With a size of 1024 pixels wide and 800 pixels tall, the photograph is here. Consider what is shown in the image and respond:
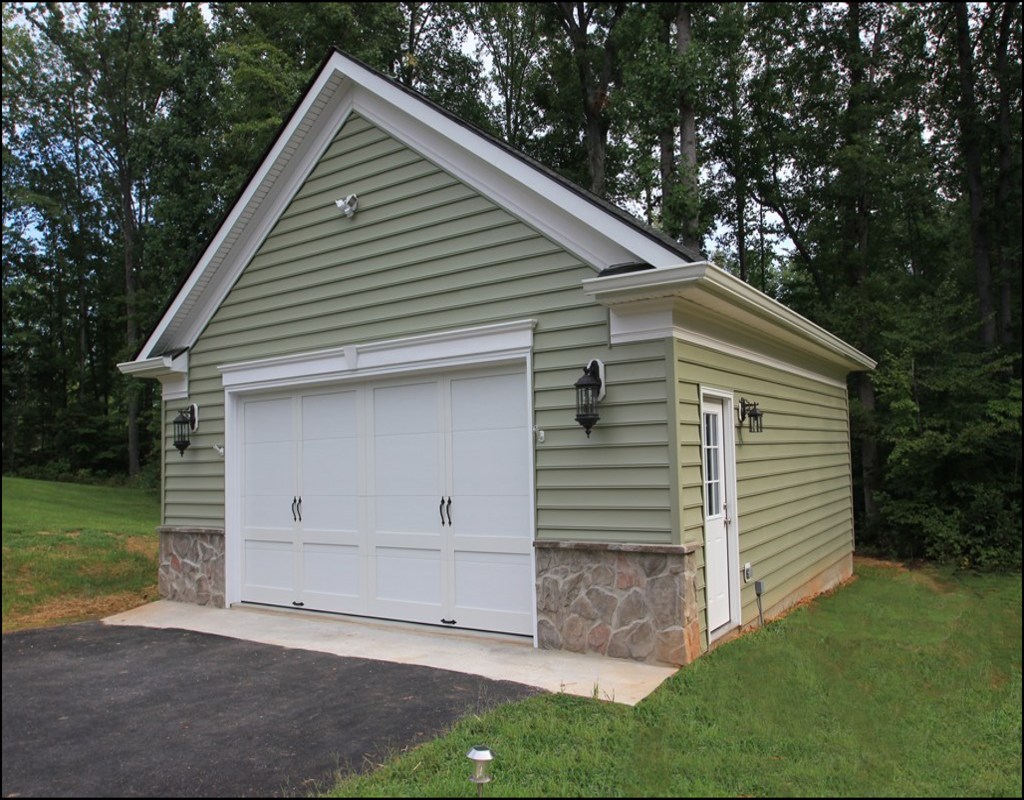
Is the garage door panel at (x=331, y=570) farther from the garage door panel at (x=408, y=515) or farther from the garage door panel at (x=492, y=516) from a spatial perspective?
the garage door panel at (x=492, y=516)

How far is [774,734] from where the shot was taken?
392 cm

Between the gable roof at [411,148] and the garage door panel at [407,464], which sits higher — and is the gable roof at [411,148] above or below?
above

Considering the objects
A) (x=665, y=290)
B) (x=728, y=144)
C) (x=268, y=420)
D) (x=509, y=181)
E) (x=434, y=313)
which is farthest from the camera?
(x=728, y=144)

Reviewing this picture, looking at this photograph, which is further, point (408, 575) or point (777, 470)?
point (777, 470)

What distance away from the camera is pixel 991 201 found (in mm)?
14305

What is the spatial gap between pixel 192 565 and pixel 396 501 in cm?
290

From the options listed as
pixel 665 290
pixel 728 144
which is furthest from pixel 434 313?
pixel 728 144

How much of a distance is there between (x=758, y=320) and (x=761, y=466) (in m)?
1.44

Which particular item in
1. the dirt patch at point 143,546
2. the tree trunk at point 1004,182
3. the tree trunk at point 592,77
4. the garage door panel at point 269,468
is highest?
the tree trunk at point 592,77

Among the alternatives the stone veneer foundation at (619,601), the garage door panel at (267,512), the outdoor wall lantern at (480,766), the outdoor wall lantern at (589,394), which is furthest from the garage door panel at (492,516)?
the outdoor wall lantern at (480,766)

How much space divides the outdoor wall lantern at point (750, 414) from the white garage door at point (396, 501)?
6.41 feet

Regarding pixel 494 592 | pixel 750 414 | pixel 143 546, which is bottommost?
pixel 143 546

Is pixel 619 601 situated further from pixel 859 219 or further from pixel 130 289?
pixel 130 289

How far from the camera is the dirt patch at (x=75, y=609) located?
691 cm
